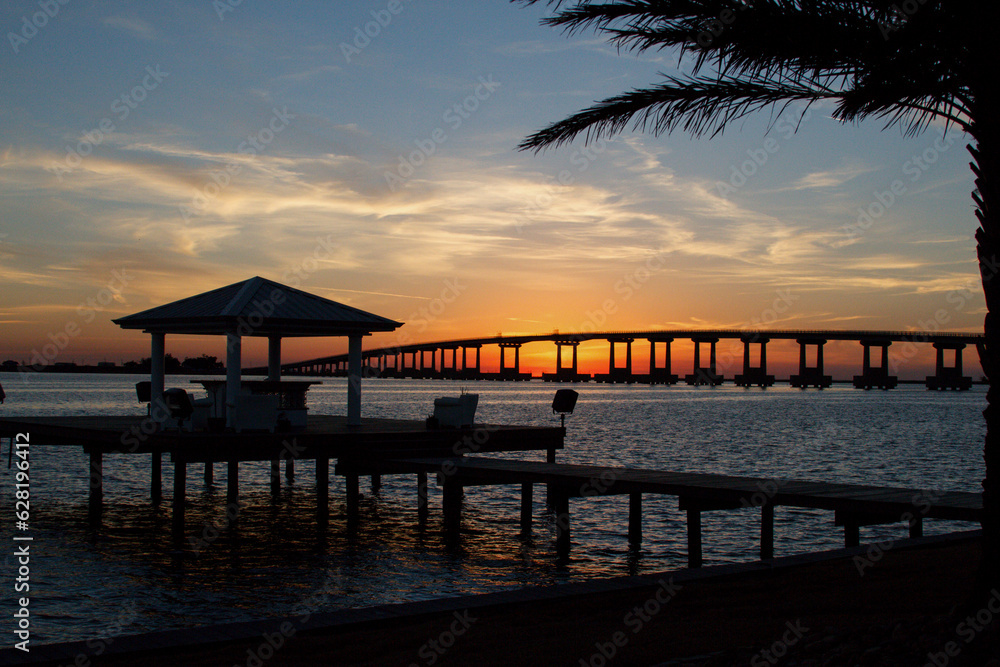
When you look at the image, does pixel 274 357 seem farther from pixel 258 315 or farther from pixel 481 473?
pixel 481 473

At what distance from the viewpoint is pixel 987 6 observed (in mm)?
6590

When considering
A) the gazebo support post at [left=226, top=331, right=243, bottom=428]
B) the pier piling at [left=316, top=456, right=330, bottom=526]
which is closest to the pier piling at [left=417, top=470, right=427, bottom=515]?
the pier piling at [left=316, top=456, right=330, bottom=526]

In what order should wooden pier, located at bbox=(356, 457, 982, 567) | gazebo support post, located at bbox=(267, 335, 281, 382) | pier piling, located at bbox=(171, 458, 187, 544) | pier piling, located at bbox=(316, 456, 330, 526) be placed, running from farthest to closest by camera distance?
gazebo support post, located at bbox=(267, 335, 281, 382)
pier piling, located at bbox=(316, 456, 330, 526)
pier piling, located at bbox=(171, 458, 187, 544)
wooden pier, located at bbox=(356, 457, 982, 567)

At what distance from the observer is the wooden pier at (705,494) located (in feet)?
41.7

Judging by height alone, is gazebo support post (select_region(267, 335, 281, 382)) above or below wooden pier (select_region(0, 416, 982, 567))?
above

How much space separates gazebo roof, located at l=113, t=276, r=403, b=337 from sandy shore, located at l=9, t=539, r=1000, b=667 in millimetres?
12841

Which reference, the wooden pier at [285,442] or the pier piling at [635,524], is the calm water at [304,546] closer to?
the pier piling at [635,524]

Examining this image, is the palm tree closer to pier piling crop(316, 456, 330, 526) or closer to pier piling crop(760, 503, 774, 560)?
pier piling crop(760, 503, 774, 560)

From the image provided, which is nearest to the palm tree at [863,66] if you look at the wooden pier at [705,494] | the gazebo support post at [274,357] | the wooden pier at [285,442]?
the wooden pier at [705,494]

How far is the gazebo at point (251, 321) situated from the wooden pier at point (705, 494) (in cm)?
323

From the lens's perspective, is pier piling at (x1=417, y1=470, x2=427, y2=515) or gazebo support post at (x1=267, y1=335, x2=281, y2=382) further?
gazebo support post at (x1=267, y1=335, x2=281, y2=382)

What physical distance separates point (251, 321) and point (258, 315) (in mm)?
196

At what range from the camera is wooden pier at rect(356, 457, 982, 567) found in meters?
12.7

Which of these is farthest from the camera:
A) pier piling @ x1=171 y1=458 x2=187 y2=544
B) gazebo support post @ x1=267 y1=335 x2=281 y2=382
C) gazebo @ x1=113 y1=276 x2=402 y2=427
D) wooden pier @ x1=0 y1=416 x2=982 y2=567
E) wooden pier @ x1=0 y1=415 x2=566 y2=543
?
gazebo support post @ x1=267 y1=335 x2=281 y2=382
